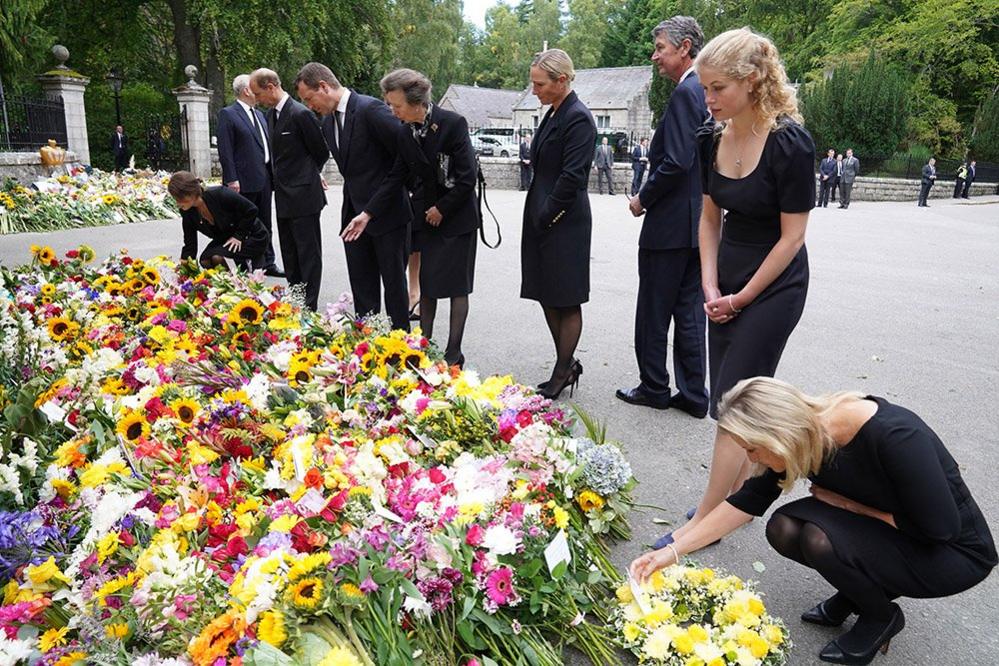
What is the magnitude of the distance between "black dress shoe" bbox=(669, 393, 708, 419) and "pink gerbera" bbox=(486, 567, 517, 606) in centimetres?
256

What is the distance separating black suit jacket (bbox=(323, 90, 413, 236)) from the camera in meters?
5.15

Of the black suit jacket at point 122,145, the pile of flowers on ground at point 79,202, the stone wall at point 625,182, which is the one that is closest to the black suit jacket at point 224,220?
the pile of flowers on ground at point 79,202

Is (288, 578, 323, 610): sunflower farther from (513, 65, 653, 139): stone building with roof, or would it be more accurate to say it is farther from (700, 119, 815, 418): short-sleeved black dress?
(513, 65, 653, 139): stone building with roof

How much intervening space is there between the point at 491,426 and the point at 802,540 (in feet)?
4.30

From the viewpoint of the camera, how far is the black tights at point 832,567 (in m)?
2.51

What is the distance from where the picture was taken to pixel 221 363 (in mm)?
4117

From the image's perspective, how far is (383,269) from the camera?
17.5 feet

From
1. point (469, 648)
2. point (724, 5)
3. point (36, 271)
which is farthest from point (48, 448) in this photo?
point (724, 5)

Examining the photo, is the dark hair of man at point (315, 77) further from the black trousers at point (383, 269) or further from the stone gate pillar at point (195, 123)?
the stone gate pillar at point (195, 123)

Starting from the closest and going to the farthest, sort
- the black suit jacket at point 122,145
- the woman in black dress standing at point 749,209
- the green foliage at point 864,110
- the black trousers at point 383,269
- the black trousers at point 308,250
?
the woman in black dress standing at point 749,209, the black trousers at point 383,269, the black trousers at point 308,250, the black suit jacket at point 122,145, the green foliage at point 864,110

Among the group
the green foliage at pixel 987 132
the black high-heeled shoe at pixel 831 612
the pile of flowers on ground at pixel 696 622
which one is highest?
the green foliage at pixel 987 132

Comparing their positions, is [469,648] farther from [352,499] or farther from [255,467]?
[255,467]

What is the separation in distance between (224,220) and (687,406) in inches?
153

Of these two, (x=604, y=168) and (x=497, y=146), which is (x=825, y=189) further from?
(x=497, y=146)
